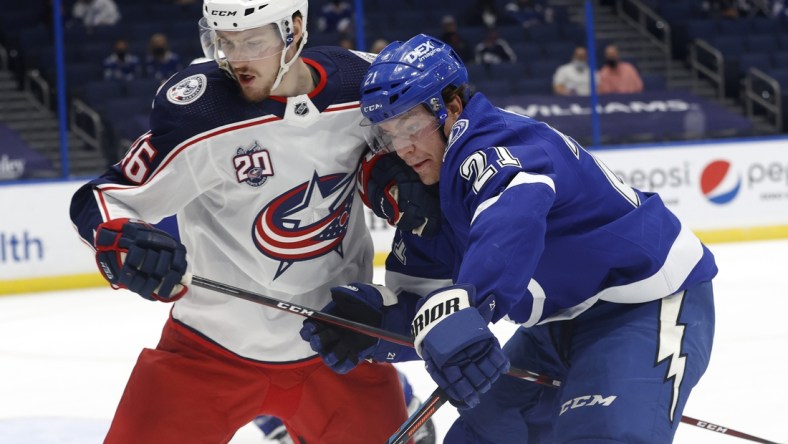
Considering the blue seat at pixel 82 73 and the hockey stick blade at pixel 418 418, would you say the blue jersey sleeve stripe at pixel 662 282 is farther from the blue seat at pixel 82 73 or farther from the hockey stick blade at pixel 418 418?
the blue seat at pixel 82 73

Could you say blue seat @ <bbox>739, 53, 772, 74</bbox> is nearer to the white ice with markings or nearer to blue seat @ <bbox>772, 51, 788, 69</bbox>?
blue seat @ <bbox>772, 51, 788, 69</bbox>

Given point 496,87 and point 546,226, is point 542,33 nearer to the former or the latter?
point 496,87

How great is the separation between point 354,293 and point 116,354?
113 inches

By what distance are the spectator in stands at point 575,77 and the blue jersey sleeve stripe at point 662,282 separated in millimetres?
6218

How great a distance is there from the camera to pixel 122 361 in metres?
4.88

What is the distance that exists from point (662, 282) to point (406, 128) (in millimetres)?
602

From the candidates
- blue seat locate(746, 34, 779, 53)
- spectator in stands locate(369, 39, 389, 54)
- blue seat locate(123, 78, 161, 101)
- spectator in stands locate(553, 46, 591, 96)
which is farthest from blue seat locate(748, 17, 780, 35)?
blue seat locate(123, 78, 161, 101)

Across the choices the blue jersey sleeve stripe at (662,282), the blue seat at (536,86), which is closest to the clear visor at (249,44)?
the blue jersey sleeve stripe at (662,282)

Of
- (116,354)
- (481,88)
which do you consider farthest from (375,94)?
(481,88)

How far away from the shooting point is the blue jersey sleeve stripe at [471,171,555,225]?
6.47 ft

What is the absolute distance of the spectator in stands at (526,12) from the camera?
9555 mm

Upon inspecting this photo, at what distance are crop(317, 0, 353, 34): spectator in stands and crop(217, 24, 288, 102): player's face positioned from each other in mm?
6456

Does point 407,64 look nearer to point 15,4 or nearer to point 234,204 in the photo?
point 234,204

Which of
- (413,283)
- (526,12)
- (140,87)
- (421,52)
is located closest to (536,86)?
(526,12)
